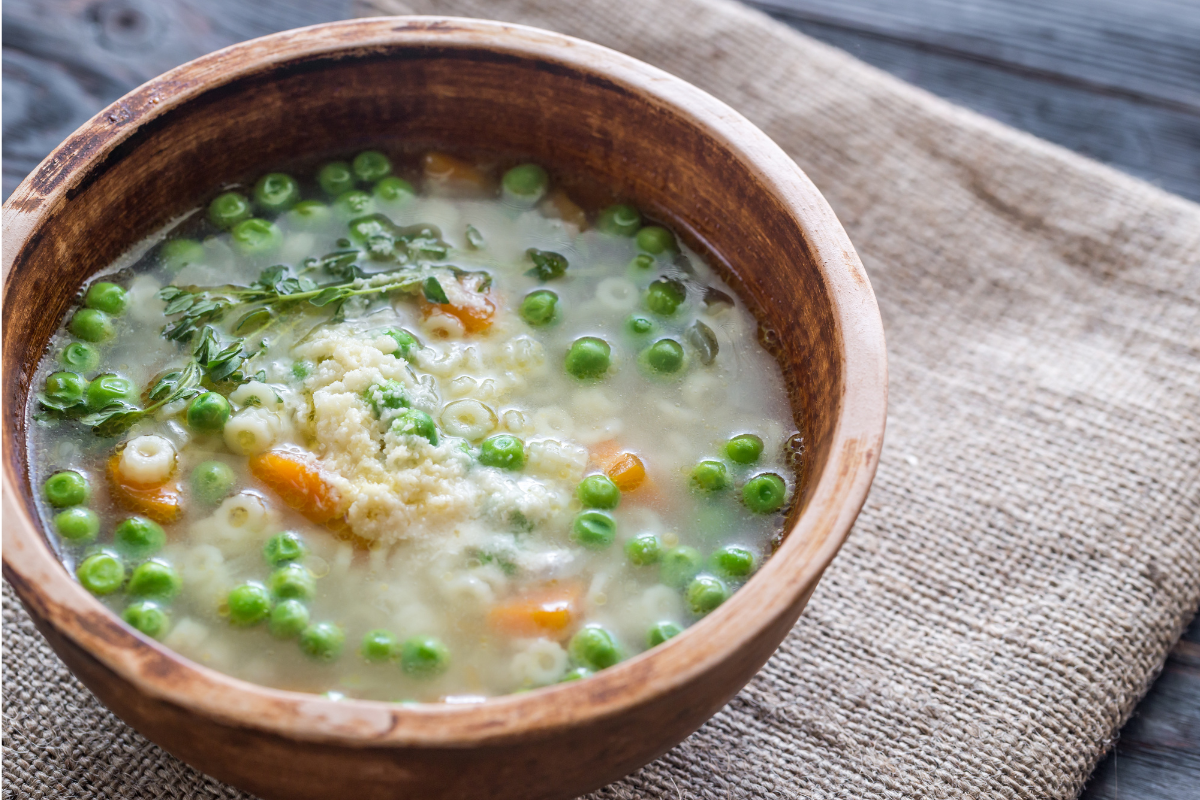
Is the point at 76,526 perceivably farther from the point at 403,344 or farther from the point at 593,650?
the point at 593,650

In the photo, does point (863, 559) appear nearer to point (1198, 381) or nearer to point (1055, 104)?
point (1198, 381)

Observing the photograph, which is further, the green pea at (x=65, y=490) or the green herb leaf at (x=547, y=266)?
the green herb leaf at (x=547, y=266)

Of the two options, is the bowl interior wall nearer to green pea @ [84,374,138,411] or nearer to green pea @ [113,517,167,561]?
green pea @ [84,374,138,411]

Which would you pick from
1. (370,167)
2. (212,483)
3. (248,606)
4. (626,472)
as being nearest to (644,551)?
(626,472)

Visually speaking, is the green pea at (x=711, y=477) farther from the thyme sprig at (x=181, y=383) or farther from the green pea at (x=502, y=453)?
the thyme sprig at (x=181, y=383)

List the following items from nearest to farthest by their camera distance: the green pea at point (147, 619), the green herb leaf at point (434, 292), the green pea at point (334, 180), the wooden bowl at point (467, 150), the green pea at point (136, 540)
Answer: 1. the wooden bowl at point (467, 150)
2. the green pea at point (147, 619)
3. the green pea at point (136, 540)
4. the green herb leaf at point (434, 292)
5. the green pea at point (334, 180)

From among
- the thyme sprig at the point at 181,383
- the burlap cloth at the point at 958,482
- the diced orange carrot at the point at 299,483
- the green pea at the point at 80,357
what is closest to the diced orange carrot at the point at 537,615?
the diced orange carrot at the point at 299,483
